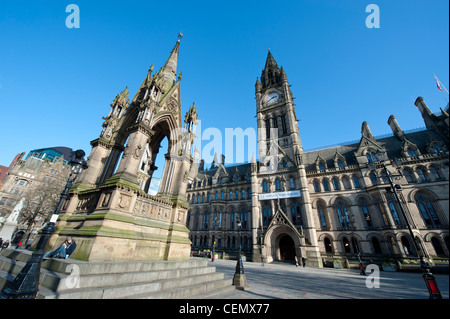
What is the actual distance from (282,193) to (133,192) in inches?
1032

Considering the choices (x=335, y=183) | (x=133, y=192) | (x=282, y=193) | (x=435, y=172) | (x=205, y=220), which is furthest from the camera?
(x=205, y=220)

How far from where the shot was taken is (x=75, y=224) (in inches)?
259

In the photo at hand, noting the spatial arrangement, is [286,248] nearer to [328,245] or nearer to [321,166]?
[328,245]

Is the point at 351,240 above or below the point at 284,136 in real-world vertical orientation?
below

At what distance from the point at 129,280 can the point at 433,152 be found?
37592 millimetres

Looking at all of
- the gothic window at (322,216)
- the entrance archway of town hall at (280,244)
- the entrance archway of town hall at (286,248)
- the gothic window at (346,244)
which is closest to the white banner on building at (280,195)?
the gothic window at (322,216)

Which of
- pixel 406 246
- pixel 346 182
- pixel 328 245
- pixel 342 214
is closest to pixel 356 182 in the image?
pixel 346 182

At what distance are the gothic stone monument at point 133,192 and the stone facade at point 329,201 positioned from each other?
21729mm

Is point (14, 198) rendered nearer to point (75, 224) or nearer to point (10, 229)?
point (10, 229)

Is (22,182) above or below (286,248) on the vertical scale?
above

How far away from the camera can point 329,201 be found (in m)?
27.2

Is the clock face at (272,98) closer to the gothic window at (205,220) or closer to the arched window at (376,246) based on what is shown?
the gothic window at (205,220)
